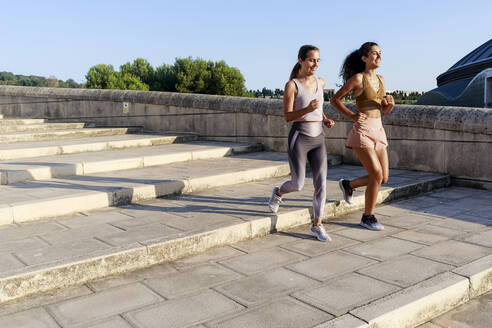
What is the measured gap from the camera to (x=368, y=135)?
4.36m

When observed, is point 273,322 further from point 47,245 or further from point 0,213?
point 0,213

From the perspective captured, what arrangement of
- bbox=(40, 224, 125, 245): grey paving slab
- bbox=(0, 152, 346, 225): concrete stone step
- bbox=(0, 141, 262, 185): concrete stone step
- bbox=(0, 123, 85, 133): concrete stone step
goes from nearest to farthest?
bbox=(40, 224, 125, 245): grey paving slab
bbox=(0, 152, 346, 225): concrete stone step
bbox=(0, 141, 262, 185): concrete stone step
bbox=(0, 123, 85, 133): concrete stone step

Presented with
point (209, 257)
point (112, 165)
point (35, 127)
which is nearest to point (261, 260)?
point (209, 257)

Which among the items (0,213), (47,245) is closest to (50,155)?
(0,213)

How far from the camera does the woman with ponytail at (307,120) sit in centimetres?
405

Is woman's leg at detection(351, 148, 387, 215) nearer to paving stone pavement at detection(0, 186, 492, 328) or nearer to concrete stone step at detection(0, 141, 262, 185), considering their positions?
paving stone pavement at detection(0, 186, 492, 328)

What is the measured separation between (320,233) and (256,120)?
514 centimetres

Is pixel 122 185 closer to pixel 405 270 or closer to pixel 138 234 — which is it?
pixel 138 234

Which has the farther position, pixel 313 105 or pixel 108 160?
pixel 108 160

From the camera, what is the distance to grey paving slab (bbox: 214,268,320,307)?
9.78 ft

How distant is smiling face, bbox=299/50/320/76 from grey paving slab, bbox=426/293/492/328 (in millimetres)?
2253

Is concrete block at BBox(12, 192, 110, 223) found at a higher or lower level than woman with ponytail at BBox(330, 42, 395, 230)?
lower

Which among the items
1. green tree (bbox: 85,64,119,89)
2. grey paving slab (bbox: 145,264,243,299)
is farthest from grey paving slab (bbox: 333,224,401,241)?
green tree (bbox: 85,64,119,89)

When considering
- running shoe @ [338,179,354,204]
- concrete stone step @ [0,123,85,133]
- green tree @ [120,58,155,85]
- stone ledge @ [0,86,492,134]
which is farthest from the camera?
green tree @ [120,58,155,85]
